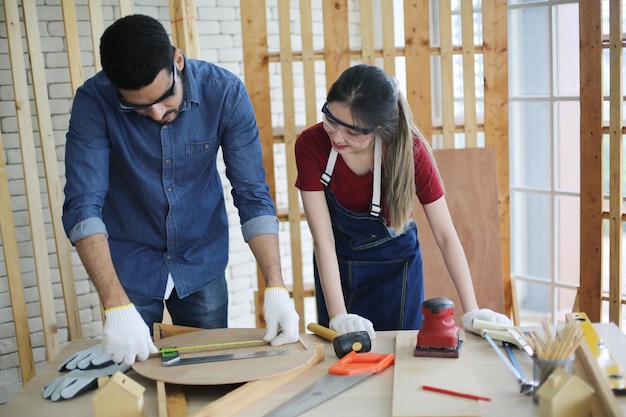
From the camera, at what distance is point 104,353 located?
1872mm

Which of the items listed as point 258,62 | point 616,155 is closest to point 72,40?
point 258,62

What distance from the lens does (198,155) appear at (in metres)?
2.24

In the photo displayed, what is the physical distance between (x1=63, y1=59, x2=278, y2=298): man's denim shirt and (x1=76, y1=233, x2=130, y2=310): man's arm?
0.05 metres

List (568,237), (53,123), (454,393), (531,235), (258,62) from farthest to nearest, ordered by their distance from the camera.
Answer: (531,235) → (568,237) → (53,123) → (258,62) → (454,393)

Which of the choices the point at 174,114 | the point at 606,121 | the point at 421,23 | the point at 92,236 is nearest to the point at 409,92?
the point at 421,23

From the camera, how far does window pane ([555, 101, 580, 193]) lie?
4.17m

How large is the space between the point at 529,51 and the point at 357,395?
3237 millimetres

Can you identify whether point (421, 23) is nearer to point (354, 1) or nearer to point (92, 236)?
point (354, 1)

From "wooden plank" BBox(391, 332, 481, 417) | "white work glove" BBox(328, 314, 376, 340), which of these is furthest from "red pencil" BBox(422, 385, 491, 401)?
"white work glove" BBox(328, 314, 376, 340)

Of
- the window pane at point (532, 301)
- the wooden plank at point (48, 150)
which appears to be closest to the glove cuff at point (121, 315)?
the wooden plank at point (48, 150)

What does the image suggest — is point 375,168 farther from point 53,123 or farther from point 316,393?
point 53,123

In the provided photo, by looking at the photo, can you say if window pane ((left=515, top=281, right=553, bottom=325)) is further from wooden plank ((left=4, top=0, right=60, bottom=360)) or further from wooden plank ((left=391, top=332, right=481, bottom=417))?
wooden plank ((left=391, top=332, right=481, bottom=417))

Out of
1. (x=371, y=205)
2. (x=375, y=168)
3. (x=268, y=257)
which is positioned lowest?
(x=268, y=257)

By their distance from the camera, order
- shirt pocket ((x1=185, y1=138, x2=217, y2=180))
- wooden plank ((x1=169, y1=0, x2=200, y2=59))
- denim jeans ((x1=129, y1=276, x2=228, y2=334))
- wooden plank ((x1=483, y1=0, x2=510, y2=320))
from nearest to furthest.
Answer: shirt pocket ((x1=185, y1=138, x2=217, y2=180))
denim jeans ((x1=129, y1=276, x2=228, y2=334))
wooden plank ((x1=169, y1=0, x2=200, y2=59))
wooden plank ((x1=483, y1=0, x2=510, y2=320))
